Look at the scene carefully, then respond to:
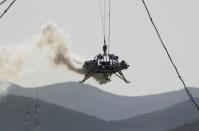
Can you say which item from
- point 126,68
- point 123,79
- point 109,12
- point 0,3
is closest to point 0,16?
point 0,3

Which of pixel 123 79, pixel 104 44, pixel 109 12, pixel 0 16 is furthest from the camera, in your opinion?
pixel 123 79

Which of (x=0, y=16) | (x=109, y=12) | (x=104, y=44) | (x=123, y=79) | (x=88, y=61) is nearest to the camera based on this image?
(x=0, y=16)

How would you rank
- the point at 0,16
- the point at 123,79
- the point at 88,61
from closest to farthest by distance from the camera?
the point at 0,16 → the point at 123,79 → the point at 88,61

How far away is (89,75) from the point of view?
30.3m

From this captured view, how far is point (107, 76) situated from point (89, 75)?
1295 millimetres

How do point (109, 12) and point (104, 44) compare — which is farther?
point (104, 44)

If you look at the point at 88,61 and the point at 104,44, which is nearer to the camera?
the point at 104,44

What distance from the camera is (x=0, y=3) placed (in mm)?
16328

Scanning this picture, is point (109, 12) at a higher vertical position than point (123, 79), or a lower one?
higher

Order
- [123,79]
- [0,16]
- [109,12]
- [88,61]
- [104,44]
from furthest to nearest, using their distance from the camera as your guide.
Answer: [88,61]
[123,79]
[104,44]
[109,12]
[0,16]

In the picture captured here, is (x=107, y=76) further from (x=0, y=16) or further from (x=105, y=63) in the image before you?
(x=0, y=16)

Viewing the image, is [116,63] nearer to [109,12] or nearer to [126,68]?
[126,68]

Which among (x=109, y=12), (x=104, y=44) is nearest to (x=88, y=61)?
(x=104, y=44)

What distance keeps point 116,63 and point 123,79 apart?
5.81 ft
